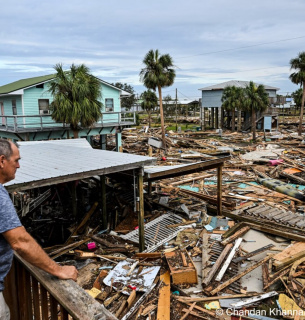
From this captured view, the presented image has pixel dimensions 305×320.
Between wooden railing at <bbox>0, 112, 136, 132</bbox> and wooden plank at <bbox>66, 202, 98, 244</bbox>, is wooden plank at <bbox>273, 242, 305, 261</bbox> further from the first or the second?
wooden railing at <bbox>0, 112, 136, 132</bbox>

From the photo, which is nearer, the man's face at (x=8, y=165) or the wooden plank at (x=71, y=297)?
the wooden plank at (x=71, y=297)

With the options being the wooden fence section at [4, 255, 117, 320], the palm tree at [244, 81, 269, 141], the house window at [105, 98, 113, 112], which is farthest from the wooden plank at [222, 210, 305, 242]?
the palm tree at [244, 81, 269, 141]

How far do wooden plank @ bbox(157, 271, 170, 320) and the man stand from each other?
519 centimetres

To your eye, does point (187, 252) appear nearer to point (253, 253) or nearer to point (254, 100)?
point (253, 253)

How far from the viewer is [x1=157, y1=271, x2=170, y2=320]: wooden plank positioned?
21.8 feet

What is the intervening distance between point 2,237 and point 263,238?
9789 mm

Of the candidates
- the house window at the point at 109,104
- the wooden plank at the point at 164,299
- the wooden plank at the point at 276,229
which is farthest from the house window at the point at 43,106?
the wooden plank at the point at 164,299

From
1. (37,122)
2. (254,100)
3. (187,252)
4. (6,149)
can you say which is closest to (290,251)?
(187,252)

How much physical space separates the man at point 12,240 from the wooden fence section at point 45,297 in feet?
0.37

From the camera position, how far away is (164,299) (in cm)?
714

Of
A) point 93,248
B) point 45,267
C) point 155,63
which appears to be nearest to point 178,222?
point 93,248

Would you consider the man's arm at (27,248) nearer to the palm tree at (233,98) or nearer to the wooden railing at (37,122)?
the wooden railing at (37,122)

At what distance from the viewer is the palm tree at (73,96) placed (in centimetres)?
2123

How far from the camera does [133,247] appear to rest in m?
9.92
